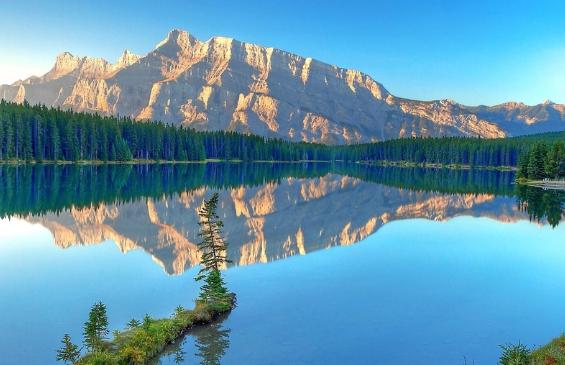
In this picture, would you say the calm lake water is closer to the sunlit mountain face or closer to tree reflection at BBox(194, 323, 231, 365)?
tree reflection at BBox(194, 323, 231, 365)

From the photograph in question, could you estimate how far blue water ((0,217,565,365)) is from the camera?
21.5 m

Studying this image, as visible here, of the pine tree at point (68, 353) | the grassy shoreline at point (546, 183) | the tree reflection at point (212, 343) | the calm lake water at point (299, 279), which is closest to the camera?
the pine tree at point (68, 353)

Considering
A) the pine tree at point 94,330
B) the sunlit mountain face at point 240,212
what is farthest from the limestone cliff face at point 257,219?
the pine tree at point 94,330

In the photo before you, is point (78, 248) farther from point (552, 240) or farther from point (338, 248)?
point (552, 240)

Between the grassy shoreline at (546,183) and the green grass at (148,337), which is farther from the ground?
the grassy shoreline at (546,183)

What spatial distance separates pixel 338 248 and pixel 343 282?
13666mm

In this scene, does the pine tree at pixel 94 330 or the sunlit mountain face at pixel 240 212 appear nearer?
the pine tree at pixel 94 330

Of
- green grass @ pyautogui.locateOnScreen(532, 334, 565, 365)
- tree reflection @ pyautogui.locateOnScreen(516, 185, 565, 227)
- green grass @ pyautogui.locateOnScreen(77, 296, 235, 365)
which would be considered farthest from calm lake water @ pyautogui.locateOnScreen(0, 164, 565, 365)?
green grass @ pyautogui.locateOnScreen(532, 334, 565, 365)

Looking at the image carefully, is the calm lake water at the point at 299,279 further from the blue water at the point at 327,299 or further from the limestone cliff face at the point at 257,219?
the limestone cliff face at the point at 257,219

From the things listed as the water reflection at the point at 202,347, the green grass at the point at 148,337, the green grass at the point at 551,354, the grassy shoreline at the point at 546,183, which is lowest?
the water reflection at the point at 202,347

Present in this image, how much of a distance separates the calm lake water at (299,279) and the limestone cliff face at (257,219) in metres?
0.32

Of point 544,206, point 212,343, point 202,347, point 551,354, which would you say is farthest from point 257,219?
point 544,206

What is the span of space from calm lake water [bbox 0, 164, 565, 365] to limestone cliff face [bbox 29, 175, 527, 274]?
316 millimetres

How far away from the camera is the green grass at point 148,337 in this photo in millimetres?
19016
